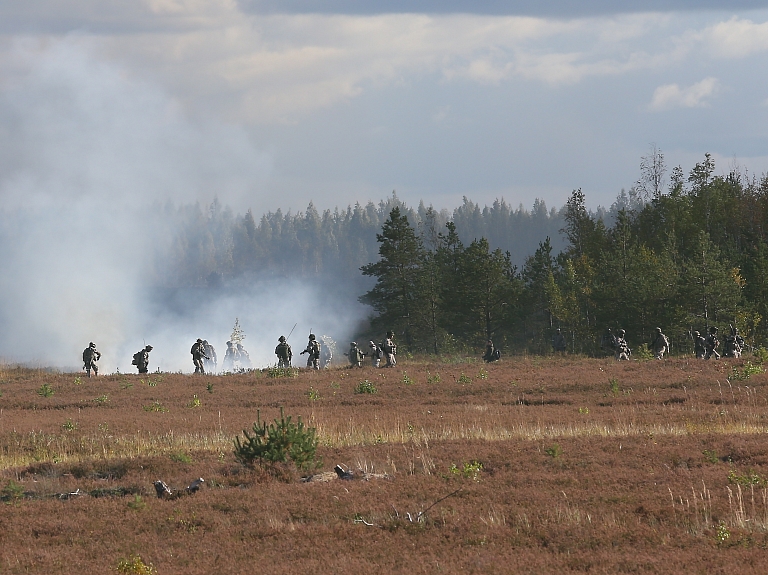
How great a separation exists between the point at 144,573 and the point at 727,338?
36.8 metres

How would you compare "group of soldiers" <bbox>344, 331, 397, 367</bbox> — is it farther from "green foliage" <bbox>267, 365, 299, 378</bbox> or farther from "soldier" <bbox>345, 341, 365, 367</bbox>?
"green foliage" <bbox>267, 365, 299, 378</bbox>

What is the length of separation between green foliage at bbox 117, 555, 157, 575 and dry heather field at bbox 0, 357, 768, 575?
0.02 metres

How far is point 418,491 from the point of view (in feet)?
45.7

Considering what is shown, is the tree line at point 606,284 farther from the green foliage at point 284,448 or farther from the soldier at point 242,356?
the green foliage at point 284,448

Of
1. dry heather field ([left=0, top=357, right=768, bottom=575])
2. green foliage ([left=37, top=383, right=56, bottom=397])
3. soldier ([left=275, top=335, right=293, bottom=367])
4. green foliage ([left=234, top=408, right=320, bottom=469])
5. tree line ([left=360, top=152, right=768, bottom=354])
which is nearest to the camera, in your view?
dry heather field ([left=0, top=357, right=768, bottom=575])

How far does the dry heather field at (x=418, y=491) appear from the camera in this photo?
35.3 ft

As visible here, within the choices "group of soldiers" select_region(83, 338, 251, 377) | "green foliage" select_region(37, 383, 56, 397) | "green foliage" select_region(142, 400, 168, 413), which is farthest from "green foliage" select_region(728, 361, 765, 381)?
"group of soldiers" select_region(83, 338, 251, 377)

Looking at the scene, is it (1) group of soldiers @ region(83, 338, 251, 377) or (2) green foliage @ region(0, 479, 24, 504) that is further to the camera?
(1) group of soldiers @ region(83, 338, 251, 377)

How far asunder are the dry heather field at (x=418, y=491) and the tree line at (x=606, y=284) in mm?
25723

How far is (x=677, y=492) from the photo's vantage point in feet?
42.9

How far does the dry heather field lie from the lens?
10773 millimetres

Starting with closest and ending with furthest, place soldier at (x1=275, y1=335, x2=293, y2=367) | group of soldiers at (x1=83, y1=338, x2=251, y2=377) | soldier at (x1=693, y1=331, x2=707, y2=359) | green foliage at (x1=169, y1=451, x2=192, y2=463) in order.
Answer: green foliage at (x1=169, y1=451, x2=192, y2=463), soldier at (x1=693, y1=331, x2=707, y2=359), group of soldiers at (x1=83, y1=338, x2=251, y2=377), soldier at (x1=275, y1=335, x2=293, y2=367)

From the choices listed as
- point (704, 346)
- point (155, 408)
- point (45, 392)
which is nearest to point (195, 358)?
point (45, 392)

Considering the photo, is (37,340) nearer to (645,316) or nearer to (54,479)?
(645,316)
